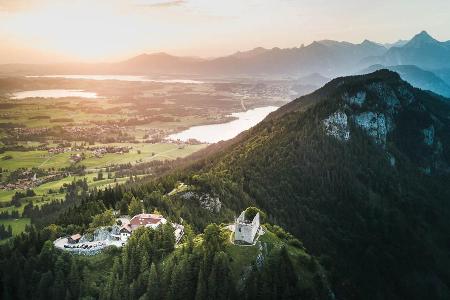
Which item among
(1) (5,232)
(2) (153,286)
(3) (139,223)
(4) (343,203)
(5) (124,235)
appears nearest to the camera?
(2) (153,286)

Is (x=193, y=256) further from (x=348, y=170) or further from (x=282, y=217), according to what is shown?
(x=348, y=170)

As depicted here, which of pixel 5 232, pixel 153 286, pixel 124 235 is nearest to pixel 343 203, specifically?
pixel 124 235

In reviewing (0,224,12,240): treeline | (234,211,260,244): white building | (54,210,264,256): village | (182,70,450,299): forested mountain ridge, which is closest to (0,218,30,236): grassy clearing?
(0,224,12,240): treeline

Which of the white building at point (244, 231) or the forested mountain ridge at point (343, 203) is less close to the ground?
the white building at point (244, 231)

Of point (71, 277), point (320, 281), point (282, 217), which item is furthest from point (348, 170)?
point (71, 277)

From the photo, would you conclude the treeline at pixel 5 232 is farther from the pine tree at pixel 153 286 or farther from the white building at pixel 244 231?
the white building at pixel 244 231

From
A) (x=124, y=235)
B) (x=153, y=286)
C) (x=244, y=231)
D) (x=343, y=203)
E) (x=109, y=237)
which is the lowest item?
(x=343, y=203)

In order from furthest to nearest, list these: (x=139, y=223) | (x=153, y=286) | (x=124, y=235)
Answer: (x=139, y=223)
(x=124, y=235)
(x=153, y=286)

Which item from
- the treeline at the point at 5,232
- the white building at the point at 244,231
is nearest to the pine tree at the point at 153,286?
the white building at the point at 244,231

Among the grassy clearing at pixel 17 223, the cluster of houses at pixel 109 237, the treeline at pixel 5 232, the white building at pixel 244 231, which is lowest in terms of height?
the grassy clearing at pixel 17 223

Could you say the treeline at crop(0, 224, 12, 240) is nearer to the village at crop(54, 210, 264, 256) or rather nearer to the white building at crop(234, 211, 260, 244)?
the village at crop(54, 210, 264, 256)

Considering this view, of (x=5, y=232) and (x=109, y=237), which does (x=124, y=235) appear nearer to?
(x=109, y=237)

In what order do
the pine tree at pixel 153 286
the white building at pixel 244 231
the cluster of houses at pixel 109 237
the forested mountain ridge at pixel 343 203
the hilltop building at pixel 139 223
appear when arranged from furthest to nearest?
the forested mountain ridge at pixel 343 203 < the hilltop building at pixel 139 223 < the cluster of houses at pixel 109 237 < the white building at pixel 244 231 < the pine tree at pixel 153 286
